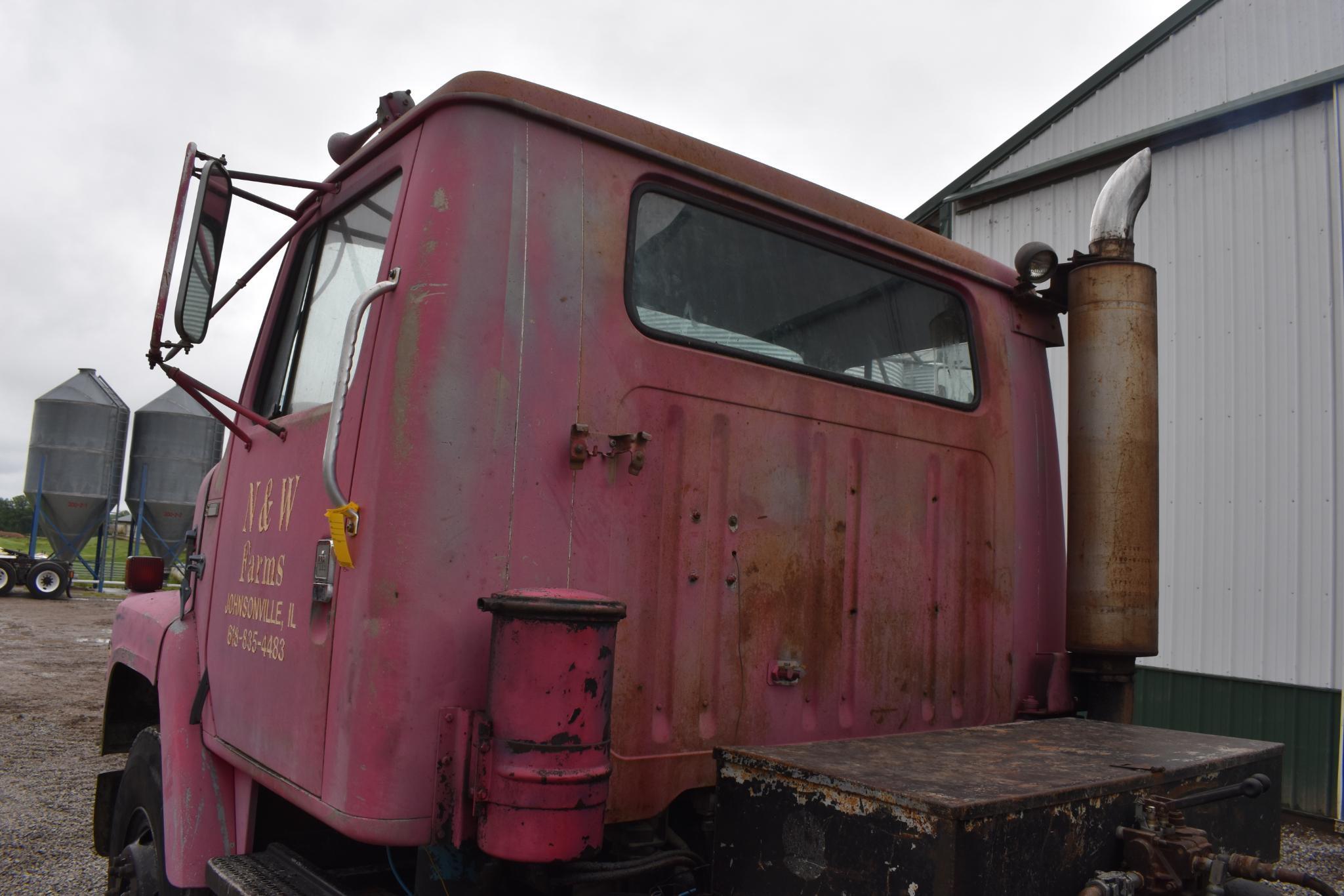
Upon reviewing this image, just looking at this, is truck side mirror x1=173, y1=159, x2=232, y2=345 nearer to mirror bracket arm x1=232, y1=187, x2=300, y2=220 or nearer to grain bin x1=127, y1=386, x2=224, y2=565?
mirror bracket arm x1=232, y1=187, x2=300, y2=220

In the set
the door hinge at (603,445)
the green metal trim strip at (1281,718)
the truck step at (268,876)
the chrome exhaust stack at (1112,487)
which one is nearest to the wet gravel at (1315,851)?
the green metal trim strip at (1281,718)

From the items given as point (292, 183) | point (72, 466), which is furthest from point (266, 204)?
point (72, 466)

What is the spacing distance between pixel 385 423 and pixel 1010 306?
2.25 meters

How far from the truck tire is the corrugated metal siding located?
7.89 m

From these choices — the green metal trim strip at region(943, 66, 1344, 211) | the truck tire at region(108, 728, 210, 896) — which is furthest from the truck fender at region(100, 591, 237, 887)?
the green metal trim strip at region(943, 66, 1344, 211)

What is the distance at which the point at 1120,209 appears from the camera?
10.5ft

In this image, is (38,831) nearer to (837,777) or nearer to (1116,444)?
(837,777)

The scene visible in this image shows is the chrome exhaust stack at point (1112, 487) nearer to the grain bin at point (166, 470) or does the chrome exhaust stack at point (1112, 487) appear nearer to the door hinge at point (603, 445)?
the door hinge at point (603, 445)

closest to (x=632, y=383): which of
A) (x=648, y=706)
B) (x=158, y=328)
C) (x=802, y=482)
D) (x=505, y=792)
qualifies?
(x=802, y=482)

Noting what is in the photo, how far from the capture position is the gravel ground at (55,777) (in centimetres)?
478

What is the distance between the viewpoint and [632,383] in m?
2.21

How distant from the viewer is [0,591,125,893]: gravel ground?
477 centimetres

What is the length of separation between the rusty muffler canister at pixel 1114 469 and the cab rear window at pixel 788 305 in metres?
0.40

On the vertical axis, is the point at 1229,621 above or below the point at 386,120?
below
